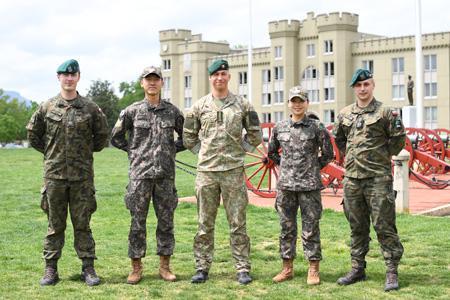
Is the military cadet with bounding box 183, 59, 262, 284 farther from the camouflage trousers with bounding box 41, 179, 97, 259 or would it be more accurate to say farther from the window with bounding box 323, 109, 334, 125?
the window with bounding box 323, 109, 334, 125

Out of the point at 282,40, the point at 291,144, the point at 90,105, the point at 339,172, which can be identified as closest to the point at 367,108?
the point at 291,144

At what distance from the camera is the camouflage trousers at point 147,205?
6.81 m

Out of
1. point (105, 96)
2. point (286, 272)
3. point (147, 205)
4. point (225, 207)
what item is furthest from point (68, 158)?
point (105, 96)

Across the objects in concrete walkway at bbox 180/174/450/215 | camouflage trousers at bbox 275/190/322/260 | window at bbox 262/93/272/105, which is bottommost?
concrete walkway at bbox 180/174/450/215

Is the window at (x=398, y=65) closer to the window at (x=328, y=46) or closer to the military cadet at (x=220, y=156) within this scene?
the window at (x=328, y=46)

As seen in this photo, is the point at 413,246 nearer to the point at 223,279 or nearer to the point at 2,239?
the point at 223,279

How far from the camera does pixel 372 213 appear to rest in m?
6.64

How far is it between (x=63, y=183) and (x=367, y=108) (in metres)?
2.49

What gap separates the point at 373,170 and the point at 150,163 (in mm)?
1767

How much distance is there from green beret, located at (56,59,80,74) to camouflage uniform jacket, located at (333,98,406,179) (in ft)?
7.41

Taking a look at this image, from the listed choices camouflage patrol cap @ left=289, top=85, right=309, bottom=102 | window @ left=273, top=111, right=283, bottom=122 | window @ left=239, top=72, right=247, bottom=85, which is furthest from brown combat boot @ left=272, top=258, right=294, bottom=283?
window @ left=239, top=72, right=247, bottom=85

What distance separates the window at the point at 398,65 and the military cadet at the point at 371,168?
49.3 meters

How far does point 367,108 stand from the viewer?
6.66 m

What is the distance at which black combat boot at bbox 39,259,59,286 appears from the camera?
684cm
